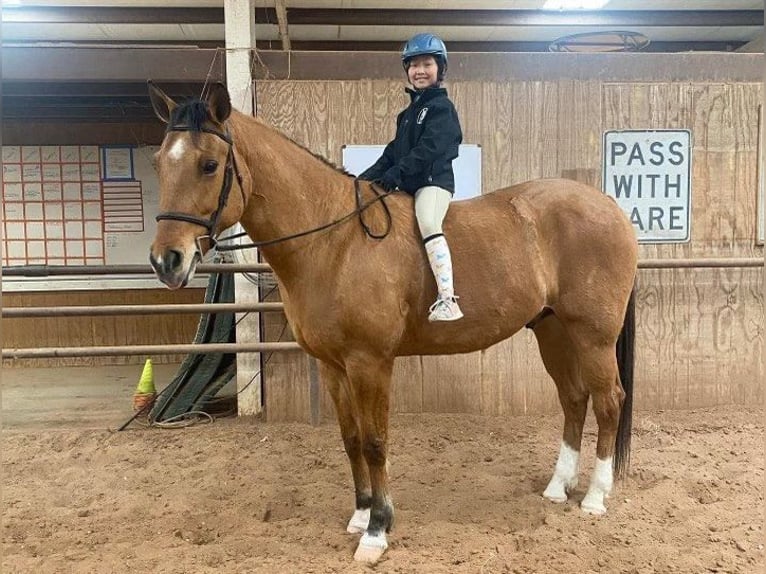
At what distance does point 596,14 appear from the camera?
20.9ft

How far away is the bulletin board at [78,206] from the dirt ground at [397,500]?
268 cm

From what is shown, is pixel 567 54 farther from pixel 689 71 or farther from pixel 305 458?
pixel 305 458

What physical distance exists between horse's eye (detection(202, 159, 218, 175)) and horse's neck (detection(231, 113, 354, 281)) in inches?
7.0

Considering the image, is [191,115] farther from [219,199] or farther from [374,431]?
[374,431]

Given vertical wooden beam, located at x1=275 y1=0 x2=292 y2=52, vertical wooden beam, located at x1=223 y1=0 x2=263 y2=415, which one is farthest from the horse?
vertical wooden beam, located at x1=275 y1=0 x2=292 y2=52

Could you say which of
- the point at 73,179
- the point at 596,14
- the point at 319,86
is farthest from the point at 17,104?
the point at 596,14

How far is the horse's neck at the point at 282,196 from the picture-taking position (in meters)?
2.31

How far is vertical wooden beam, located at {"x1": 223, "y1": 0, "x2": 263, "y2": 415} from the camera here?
3.79 m

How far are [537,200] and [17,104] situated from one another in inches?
219

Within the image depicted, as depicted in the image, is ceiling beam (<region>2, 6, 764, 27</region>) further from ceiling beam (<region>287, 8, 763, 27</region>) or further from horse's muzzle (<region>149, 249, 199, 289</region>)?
horse's muzzle (<region>149, 249, 199, 289</region>)

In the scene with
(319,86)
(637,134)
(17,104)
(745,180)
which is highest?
(17,104)

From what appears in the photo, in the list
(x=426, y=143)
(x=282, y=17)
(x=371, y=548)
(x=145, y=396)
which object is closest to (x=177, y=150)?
(x=426, y=143)

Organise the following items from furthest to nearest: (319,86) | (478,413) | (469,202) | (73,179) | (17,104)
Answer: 1. (73,179)
2. (17,104)
3. (478,413)
4. (319,86)
5. (469,202)

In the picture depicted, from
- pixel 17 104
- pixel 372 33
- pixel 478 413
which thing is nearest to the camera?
pixel 478 413
